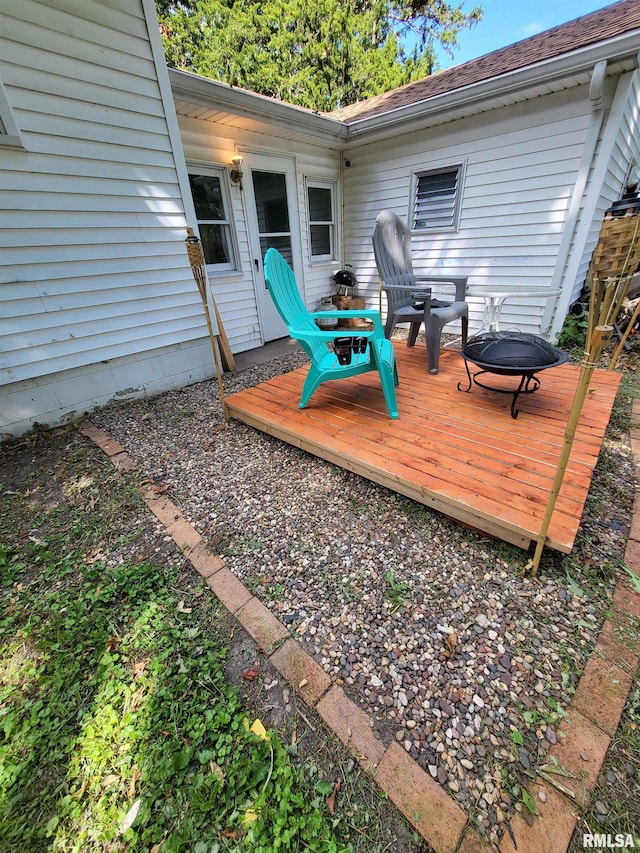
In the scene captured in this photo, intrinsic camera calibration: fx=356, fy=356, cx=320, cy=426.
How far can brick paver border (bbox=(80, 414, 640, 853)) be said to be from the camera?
2.87ft

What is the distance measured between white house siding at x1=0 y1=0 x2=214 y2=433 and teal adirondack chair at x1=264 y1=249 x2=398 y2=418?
1.45m

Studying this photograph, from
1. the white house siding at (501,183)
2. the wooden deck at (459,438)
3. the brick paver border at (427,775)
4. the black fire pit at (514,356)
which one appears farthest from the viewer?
the white house siding at (501,183)

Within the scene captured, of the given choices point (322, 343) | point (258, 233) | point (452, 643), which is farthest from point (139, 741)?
point (258, 233)

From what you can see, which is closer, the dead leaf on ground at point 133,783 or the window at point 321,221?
the dead leaf on ground at point 133,783

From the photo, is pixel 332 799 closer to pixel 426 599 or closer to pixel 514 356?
pixel 426 599

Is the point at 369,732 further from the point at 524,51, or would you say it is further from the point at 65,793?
the point at 524,51

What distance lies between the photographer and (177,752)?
1.05m

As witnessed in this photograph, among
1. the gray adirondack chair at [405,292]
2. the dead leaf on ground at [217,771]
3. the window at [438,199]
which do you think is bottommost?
the dead leaf on ground at [217,771]

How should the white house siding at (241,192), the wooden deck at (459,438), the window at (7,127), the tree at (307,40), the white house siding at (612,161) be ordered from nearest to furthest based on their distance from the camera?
the wooden deck at (459,438) < the window at (7,127) < the white house siding at (612,161) < the white house siding at (241,192) < the tree at (307,40)

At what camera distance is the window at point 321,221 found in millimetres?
5344

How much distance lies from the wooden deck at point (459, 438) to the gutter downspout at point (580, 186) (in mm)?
1524

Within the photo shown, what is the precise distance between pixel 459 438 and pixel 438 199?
407cm

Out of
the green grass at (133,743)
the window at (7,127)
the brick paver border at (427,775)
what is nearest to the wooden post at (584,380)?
the brick paver border at (427,775)

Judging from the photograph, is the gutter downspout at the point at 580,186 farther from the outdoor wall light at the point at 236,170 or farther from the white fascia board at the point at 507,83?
the outdoor wall light at the point at 236,170
